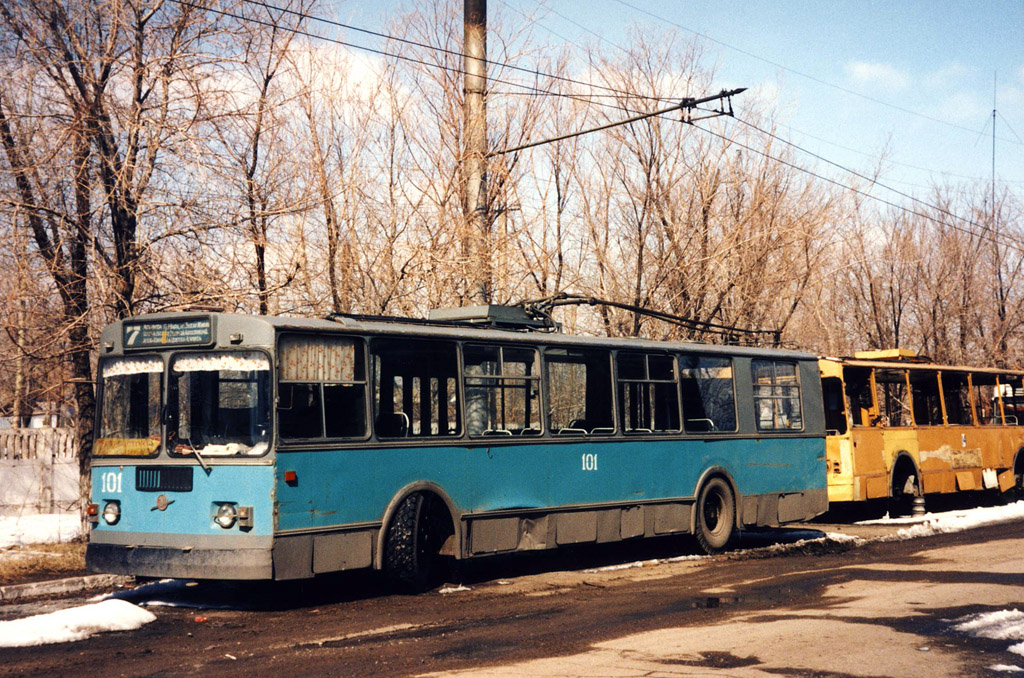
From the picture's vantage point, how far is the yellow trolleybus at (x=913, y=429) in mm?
20516

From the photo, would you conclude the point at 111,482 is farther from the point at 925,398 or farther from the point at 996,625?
the point at 925,398

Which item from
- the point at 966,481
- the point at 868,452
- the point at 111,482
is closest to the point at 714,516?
the point at 868,452

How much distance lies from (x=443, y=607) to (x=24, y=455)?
38.5 feet

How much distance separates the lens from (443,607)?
37.0 feet

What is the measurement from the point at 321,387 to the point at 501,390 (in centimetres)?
276

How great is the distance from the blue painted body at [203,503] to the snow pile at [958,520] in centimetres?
1124

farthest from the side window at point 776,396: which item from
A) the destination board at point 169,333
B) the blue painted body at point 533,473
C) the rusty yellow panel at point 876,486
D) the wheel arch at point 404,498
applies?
the destination board at point 169,333

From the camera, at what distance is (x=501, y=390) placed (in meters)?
13.7

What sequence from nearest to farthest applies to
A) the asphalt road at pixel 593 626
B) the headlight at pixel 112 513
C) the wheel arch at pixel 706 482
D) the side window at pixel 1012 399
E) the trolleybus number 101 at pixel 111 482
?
the asphalt road at pixel 593 626 → the headlight at pixel 112 513 → the trolleybus number 101 at pixel 111 482 → the wheel arch at pixel 706 482 → the side window at pixel 1012 399

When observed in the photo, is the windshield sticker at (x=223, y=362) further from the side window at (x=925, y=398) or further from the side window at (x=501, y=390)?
the side window at (x=925, y=398)

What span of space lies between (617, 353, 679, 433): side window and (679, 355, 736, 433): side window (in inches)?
Answer: 9.7

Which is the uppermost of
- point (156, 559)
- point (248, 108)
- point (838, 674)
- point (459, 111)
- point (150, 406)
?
point (459, 111)

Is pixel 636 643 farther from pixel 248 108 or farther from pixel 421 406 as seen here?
pixel 248 108

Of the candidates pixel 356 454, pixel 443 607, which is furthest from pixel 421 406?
pixel 443 607
